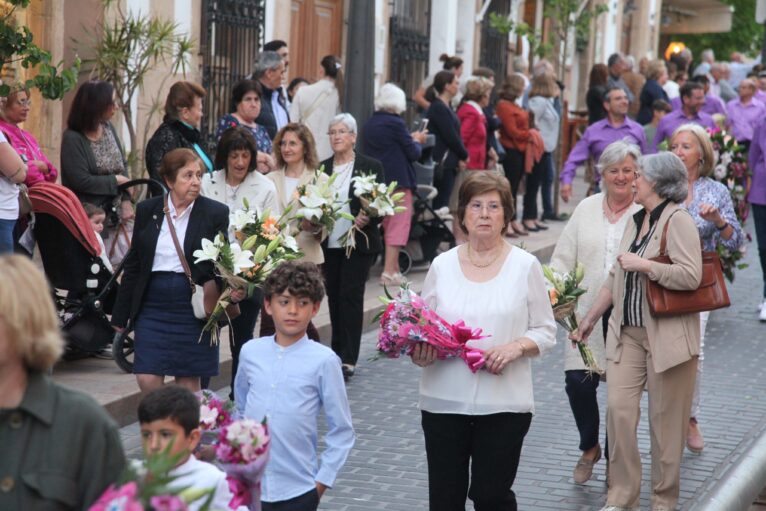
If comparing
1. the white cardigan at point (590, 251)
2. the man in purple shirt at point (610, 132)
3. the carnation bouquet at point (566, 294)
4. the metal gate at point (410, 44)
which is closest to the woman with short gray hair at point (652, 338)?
the carnation bouquet at point (566, 294)

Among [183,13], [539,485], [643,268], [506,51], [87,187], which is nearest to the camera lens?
[643,268]

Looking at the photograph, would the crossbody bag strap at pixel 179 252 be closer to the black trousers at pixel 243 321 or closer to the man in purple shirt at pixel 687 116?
the black trousers at pixel 243 321

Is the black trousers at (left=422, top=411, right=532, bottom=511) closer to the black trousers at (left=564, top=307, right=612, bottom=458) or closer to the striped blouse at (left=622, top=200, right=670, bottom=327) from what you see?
the striped blouse at (left=622, top=200, right=670, bottom=327)

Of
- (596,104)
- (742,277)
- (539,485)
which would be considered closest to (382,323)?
(539,485)

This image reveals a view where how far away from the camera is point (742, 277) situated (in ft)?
55.1

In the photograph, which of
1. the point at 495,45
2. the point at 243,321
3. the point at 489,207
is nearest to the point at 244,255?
the point at 243,321

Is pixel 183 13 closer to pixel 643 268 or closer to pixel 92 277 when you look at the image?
pixel 92 277

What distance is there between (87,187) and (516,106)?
29.9 feet

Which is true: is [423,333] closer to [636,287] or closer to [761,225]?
[636,287]

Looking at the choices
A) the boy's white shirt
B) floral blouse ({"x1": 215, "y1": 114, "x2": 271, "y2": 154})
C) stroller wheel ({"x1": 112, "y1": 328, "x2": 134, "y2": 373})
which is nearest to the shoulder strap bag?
stroller wheel ({"x1": 112, "y1": 328, "x2": 134, "y2": 373})

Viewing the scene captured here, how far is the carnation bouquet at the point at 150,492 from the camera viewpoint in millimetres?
3172

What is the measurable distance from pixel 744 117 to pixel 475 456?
622 inches

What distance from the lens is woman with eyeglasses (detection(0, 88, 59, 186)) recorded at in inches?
355

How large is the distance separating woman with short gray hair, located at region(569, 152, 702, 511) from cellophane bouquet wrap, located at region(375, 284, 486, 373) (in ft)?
4.81
